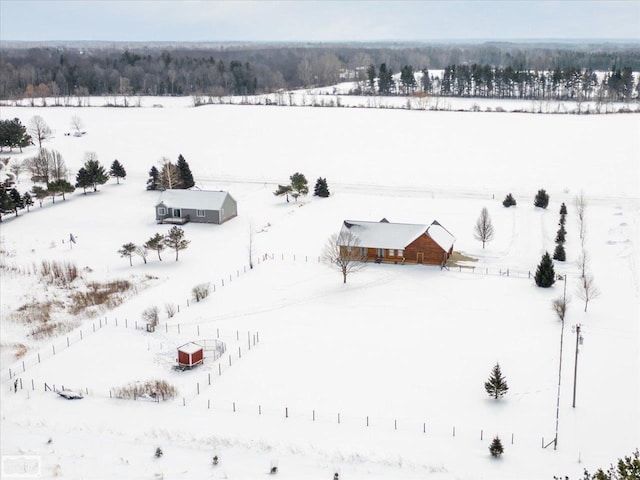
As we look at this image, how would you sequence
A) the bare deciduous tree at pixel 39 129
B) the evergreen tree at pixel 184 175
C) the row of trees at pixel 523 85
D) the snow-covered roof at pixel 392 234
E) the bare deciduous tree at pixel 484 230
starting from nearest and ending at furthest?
the snow-covered roof at pixel 392 234
the bare deciduous tree at pixel 484 230
the evergreen tree at pixel 184 175
the bare deciduous tree at pixel 39 129
the row of trees at pixel 523 85

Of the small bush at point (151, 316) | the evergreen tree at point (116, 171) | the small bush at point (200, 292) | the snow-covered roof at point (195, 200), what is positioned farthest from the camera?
the evergreen tree at point (116, 171)

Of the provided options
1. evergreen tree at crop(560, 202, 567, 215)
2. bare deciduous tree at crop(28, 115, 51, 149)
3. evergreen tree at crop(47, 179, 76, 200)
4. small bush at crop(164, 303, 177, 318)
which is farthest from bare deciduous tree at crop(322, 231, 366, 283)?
bare deciduous tree at crop(28, 115, 51, 149)

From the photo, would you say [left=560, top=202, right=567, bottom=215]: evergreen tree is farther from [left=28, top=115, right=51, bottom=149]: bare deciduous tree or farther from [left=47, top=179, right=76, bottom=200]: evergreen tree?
[left=28, top=115, right=51, bottom=149]: bare deciduous tree

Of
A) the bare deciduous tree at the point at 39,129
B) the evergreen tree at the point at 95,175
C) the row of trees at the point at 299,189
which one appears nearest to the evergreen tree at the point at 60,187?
the evergreen tree at the point at 95,175

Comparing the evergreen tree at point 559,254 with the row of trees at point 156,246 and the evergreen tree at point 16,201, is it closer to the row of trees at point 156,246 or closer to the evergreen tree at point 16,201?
the row of trees at point 156,246

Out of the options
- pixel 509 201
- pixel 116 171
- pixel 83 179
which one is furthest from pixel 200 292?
pixel 116 171

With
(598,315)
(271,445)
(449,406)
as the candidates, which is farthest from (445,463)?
(598,315)
